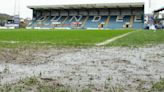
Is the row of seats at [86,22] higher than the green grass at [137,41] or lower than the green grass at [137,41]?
higher

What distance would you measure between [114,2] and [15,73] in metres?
80.4

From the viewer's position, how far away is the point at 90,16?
8850cm

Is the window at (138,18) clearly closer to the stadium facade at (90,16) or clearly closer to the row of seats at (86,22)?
the stadium facade at (90,16)

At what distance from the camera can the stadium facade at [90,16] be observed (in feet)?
262

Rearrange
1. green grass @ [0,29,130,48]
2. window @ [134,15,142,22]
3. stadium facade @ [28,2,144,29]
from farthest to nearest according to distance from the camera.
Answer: window @ [134,15,142,22]
stadium facade @ [28,2,144,29]
green grass @ [0,29,130,48]

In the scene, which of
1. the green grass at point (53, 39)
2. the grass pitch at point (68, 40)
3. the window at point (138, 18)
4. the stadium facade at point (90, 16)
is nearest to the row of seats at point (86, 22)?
the stadium facade at point (90, 16)

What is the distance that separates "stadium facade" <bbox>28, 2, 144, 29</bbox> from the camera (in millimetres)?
79812

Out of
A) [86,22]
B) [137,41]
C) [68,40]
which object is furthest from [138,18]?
[137,41]

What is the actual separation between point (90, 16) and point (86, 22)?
17.0ft

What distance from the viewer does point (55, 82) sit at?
5539 millimetres

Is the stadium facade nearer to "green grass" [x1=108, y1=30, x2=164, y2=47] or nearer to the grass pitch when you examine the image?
the grass pitch

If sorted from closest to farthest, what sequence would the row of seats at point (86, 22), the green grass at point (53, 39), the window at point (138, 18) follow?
the green grass at point (53, 39) → the row of seats at point (86, 22) → the window at point (138, 18)

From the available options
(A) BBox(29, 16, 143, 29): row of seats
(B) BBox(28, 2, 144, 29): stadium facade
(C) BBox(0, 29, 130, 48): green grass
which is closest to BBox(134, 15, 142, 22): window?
(B) BBox(28, 2, 144, 29): stadium facade

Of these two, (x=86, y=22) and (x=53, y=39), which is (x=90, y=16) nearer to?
(x=86, y=22)
